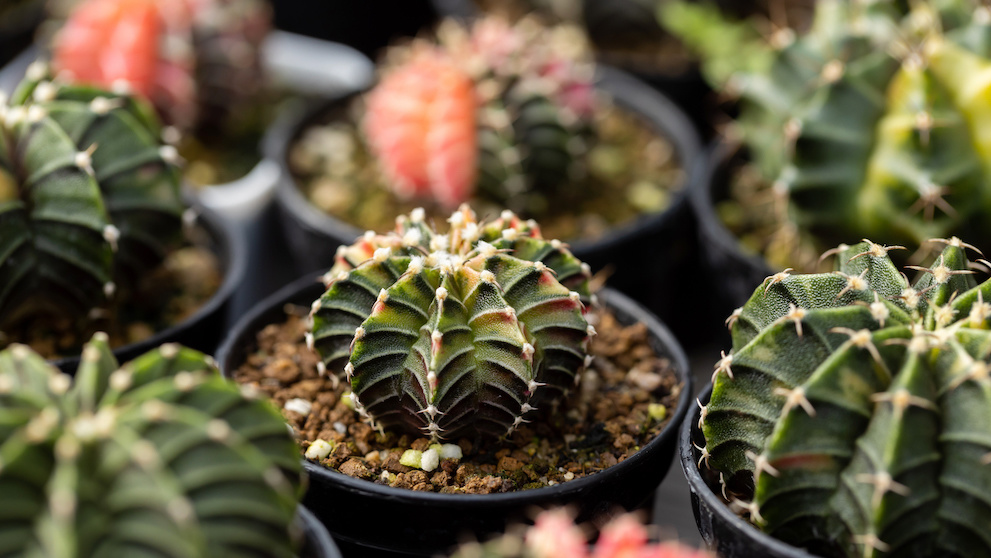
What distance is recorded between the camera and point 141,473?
1033 mm

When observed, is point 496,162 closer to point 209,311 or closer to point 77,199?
point 209,311

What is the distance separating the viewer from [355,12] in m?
3.97

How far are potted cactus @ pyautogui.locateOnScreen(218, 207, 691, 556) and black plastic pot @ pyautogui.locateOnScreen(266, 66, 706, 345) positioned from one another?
57cm

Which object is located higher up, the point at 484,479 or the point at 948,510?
the point at 948,510

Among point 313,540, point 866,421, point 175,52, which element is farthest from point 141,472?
point 175,52

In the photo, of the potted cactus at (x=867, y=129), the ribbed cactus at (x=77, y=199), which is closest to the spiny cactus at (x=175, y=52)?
the ribbed cactus at (x=77, y=199)

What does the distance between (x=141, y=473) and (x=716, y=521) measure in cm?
84

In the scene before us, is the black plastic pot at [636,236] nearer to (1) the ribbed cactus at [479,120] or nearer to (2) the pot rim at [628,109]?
(2) the pot rim at [628,109]

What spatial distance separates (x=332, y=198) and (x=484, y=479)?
4.08ft

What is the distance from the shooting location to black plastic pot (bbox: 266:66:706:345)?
7.48ft

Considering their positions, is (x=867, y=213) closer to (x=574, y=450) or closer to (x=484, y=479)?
(x=574, y=450)

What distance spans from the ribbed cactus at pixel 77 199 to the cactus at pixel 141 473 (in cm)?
65

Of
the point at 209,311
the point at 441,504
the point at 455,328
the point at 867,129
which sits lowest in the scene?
the point at 209,311

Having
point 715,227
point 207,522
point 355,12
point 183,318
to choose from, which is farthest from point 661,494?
point 355,12
